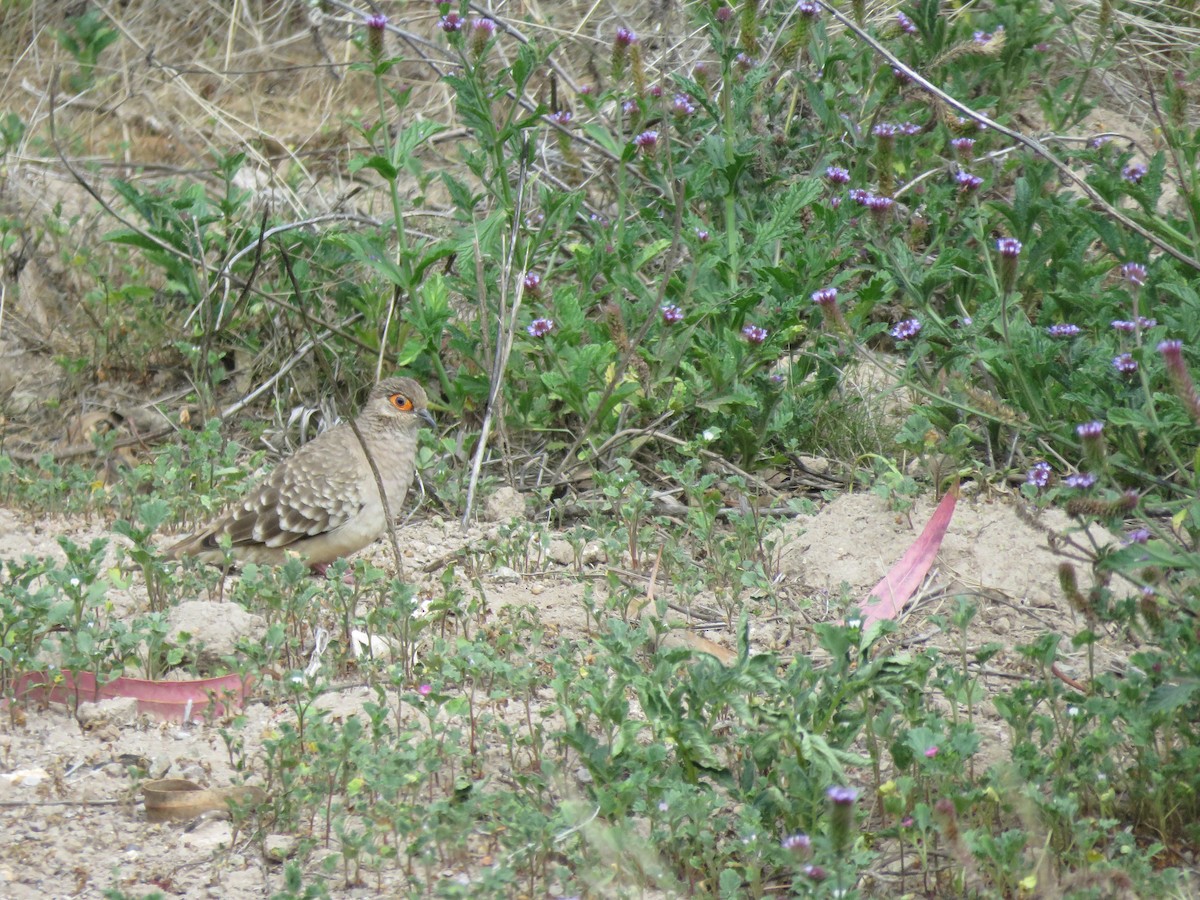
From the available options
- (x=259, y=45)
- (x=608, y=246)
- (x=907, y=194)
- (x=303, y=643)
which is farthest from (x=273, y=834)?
(x=259, y=45)

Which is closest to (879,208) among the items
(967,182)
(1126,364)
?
(967,182)

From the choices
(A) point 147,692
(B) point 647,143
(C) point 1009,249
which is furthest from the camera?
(B) point 647,143

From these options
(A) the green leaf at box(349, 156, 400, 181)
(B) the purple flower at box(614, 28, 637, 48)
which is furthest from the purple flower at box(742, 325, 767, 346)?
(A) the green leaf at box(349, 156, 400, 181)

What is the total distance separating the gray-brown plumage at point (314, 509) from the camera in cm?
568

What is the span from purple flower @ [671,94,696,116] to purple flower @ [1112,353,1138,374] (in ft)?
8.73

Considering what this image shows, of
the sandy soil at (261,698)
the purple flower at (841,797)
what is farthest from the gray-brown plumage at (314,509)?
the purple flower at (841,797)

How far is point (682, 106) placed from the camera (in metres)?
6.91

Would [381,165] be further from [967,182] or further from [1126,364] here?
[1126,364]

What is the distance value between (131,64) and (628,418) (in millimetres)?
5608

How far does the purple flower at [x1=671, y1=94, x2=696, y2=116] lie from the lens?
6.92 m

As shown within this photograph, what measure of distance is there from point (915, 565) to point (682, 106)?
9.58ft

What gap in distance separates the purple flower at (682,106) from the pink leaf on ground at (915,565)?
269 cm

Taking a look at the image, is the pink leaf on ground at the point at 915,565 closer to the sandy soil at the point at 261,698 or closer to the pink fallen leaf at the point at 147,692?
the sandy soil at the point at 261,698

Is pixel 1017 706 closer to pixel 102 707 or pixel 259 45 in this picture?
pixel 102 707
